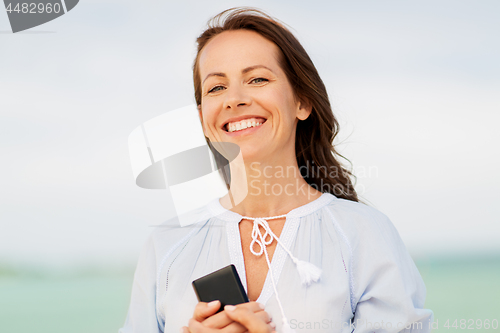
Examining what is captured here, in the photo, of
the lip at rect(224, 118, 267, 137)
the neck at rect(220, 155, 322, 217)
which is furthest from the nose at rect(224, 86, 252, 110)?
the neck at rect(220, 155, 322, 217)

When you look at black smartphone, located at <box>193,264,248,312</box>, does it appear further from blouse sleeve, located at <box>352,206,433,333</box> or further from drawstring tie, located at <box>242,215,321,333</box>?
blouse sleeve, located at <box>352,206,433,333</box>

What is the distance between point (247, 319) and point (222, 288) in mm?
155

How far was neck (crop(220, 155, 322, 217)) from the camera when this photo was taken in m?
2.01

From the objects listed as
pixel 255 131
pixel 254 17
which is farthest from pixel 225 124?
pixel 254 17

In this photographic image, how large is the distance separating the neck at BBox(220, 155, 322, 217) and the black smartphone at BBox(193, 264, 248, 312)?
18.7 inches

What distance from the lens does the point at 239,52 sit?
6.47ft

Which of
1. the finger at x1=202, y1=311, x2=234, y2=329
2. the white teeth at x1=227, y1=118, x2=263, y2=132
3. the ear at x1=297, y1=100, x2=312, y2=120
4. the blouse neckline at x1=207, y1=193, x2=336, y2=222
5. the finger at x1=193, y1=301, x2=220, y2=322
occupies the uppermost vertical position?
the ear at x1=297, y1=100, x2=312, y2=120

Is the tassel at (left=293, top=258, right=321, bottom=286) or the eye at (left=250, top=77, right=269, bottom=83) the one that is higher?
the eye at (left=250, top=77, right=269, bottom=83)

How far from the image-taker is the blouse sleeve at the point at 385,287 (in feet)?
5.49

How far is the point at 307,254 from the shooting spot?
1.82m

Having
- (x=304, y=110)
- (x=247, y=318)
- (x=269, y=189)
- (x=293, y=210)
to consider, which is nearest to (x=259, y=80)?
(x=304, y=110)

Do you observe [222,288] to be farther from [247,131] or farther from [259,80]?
[259,80]

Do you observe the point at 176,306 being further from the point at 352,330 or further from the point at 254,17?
the point at 254,17

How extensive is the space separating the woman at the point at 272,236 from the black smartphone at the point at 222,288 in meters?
0.04
